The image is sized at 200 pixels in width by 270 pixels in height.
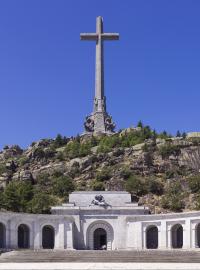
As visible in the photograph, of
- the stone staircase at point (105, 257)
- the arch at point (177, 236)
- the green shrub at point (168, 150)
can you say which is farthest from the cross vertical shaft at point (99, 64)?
the stone staircase at point (105, 257)

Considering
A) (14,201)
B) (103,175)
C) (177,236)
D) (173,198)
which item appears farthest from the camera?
(103,175)

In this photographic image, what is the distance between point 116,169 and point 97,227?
29396 mm

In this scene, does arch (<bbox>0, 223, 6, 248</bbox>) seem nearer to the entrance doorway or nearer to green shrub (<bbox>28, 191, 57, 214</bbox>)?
the entrance doorway

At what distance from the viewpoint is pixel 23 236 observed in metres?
62.2

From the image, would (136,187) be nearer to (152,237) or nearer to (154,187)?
(154,187)

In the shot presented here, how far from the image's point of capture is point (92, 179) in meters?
91.6

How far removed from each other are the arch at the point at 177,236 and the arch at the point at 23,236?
1543 centimetres

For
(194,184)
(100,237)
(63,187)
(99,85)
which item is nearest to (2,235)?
(100,237)

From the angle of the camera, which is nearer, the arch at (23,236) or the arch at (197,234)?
the arch at (197,234)

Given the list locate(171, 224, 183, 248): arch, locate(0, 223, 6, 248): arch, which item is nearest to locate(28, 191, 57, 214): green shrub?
locate(0, 223, 6, 248): arch

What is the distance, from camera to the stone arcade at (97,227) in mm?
59325

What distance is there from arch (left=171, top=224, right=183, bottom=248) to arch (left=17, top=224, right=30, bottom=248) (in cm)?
1543

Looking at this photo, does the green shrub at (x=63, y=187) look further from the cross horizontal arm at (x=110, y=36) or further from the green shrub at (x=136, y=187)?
the cross horizontal arm at (x=110, y=36)

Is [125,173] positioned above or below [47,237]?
above
